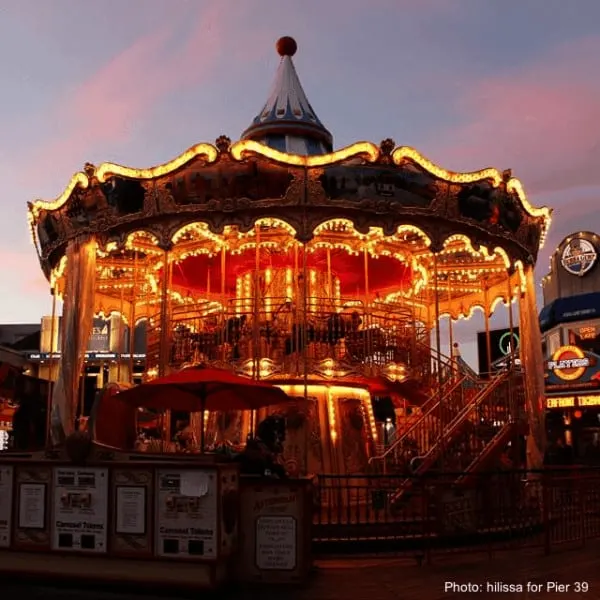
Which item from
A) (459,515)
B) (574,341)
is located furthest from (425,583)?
(574,341)

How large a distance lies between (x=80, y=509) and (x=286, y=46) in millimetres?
14190

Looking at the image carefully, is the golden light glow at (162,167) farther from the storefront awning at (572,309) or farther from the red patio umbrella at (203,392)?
the storefront awning at (572,309)

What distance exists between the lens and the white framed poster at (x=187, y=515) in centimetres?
772

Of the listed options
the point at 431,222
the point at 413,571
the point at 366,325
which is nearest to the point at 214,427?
the point at 366,325

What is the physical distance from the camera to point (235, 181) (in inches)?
542

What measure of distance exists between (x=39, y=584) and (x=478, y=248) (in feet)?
34.3

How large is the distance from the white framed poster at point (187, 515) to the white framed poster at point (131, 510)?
170 mm

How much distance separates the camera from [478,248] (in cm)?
1528

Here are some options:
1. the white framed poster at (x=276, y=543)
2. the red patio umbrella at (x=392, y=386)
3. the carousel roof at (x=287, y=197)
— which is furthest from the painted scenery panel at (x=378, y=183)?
the white framed poster at (x=276, y=543)

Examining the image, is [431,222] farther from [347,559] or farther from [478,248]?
[347,559]

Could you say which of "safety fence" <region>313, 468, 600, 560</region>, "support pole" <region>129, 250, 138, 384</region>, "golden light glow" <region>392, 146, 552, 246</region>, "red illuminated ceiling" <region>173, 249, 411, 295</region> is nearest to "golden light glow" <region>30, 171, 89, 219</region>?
"support pole" <region>129, 250, 138, 384</region>

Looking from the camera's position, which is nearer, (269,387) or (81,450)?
(81,450)

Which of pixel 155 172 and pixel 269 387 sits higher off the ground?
pixel 155 172

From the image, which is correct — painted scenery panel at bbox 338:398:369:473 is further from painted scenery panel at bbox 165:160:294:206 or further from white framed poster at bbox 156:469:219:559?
white framed poster at bbox 156:469:219:559
